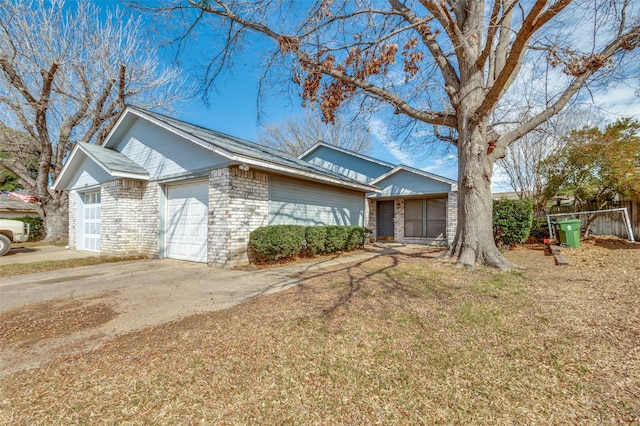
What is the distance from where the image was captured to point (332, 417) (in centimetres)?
189

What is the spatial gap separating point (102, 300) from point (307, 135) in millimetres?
25333

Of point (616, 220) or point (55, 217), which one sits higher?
point (55, 217)

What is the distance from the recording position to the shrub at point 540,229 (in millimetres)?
12273

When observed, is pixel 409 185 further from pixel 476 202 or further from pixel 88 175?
pixel 88 175

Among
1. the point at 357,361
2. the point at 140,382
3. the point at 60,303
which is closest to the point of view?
the point at 140,382

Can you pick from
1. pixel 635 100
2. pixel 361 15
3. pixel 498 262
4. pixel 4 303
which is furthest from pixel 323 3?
pixel 635 100

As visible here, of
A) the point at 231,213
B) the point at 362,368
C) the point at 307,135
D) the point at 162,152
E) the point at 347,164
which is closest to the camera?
the point at 362,368

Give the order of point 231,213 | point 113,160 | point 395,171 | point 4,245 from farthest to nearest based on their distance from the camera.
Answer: point 395,171, point 113,160, point 4,245, point 231,213

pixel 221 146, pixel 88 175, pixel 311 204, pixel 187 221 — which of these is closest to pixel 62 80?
pixel 88 175

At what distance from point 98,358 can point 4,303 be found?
3381 mm

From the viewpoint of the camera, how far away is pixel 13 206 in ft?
57.7

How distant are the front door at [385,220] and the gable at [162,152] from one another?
10682mm

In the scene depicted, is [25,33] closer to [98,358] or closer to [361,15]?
[361,15]

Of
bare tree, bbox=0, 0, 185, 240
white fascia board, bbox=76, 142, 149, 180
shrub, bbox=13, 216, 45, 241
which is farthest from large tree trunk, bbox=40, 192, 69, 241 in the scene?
white fascia board, bbox=76, 142, 149, 180
